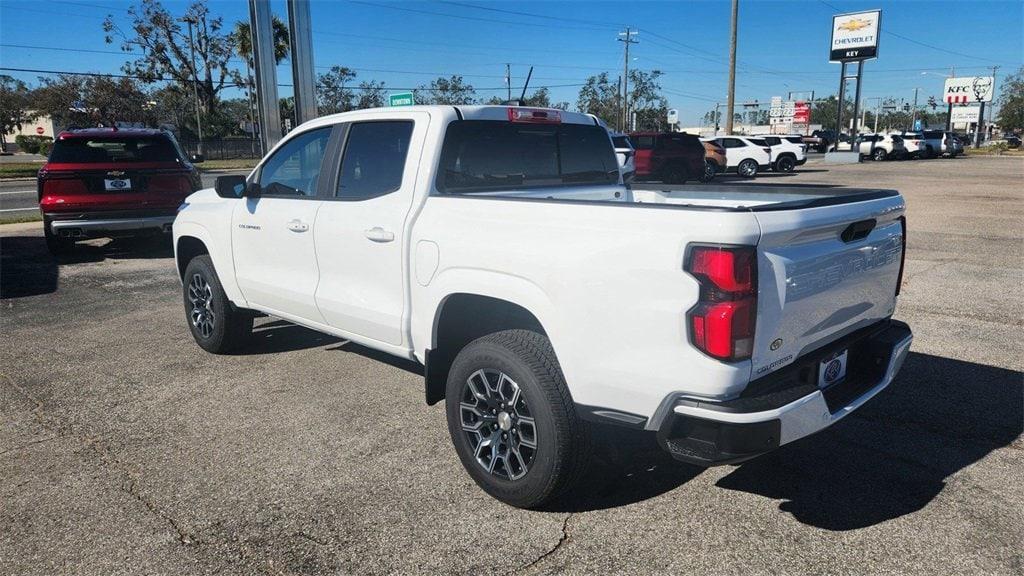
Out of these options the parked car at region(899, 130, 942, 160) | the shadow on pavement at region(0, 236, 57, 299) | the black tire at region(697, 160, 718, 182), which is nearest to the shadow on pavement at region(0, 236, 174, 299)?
the shadow on pavement at region(0, 236, 57, 299)

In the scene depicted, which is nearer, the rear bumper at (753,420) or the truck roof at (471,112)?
the rear bumper at (753,420)

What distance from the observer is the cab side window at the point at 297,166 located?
4.50m

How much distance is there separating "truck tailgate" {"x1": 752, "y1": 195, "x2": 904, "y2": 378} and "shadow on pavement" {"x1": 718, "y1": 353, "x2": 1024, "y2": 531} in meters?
0.80

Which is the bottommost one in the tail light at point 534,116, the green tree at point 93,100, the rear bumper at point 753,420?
the rear bumper at point 753,420

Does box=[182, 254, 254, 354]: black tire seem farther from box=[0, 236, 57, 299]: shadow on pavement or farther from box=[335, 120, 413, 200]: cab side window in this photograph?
box=[0, 236, 57, 299]: shadow on pavement

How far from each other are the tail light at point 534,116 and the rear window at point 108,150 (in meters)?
7.66

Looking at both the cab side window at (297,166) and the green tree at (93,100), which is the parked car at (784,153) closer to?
the cab side window at (297,166)

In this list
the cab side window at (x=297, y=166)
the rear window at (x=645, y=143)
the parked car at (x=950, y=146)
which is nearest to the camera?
the cab side window at (x=297, y=166)

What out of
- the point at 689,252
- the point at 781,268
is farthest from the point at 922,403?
the point at 689,252

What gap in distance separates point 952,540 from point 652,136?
66.1ft

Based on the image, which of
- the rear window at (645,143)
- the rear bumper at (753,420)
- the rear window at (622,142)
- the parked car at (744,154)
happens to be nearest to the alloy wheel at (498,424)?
the rear bumper at (753,420)

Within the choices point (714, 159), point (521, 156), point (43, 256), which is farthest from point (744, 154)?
point (521, 156)

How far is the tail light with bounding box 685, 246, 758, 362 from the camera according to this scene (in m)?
2.46

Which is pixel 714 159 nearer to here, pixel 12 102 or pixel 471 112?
pixel 471 112
